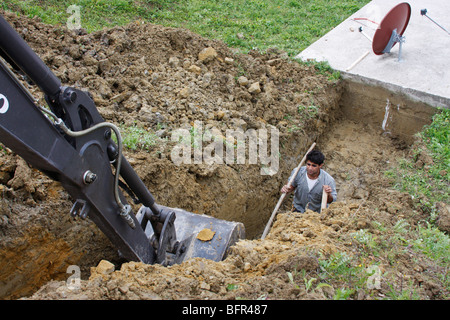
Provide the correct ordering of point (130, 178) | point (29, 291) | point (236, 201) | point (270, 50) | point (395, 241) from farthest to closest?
point (270, 50)
point (236, 201)
point (29, 291)
point (395, 241)
point (130, 178)

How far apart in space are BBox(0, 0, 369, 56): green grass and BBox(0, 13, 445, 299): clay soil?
1.06 m

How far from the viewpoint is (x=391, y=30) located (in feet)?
26.5

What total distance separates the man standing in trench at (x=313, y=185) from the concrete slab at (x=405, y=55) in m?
3.56

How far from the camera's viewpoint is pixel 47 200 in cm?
441

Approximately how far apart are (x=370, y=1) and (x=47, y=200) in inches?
405

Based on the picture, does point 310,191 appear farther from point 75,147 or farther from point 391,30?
point 391,30

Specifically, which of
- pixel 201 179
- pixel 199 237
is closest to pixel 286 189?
pixel 201 179

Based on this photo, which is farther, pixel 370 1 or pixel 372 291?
pixel 370 1

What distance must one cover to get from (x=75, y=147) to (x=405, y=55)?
7.93 meters

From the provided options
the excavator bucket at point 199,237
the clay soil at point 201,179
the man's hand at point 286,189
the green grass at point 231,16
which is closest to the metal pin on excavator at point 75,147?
the excavator bucket at point 199,237

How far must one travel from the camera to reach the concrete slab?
7678 millimetres

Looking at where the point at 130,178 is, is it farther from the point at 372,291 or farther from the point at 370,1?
the point at 370,1

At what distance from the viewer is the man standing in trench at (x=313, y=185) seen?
5.12 metres
